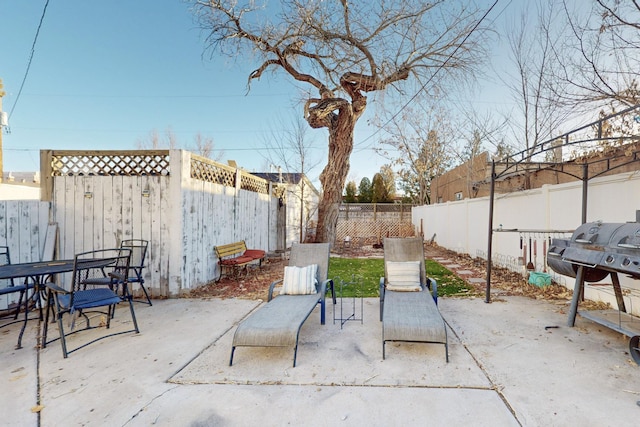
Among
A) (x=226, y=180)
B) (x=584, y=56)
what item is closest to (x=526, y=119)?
(x=584, y=56)

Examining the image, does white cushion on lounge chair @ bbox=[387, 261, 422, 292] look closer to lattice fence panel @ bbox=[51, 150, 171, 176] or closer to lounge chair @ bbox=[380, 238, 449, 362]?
lounge chair @ bbox=[380, 238, 449, 362]

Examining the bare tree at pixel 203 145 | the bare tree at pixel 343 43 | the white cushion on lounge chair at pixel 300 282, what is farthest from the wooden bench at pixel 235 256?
the bare tree at pixel 203 145

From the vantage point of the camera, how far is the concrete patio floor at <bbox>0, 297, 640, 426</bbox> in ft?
7.04

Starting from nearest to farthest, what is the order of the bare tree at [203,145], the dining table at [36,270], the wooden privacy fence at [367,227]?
1. the dining table at [36,270]
2. the wooden privacy fence at [367,227]
3. the bare tree at [203,145]

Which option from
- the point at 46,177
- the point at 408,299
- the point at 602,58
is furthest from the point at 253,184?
the point at 602,58

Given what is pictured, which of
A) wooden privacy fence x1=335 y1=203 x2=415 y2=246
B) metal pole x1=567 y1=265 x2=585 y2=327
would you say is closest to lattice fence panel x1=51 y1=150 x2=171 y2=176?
metal pole x1=567 y1=265 x2=585 y2=327

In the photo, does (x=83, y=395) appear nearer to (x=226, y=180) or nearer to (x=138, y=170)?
(x=138, y=170)

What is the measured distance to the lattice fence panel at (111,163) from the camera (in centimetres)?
521

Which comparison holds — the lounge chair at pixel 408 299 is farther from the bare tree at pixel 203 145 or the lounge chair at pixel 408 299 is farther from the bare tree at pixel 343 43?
the bare tree at pixel 203 145

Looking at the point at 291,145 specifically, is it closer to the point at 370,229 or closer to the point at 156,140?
the point at 370,229

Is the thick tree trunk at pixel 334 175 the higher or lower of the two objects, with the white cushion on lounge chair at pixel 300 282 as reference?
higher

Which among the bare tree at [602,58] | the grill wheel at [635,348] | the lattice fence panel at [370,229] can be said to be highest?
the bare tree at [602,58]

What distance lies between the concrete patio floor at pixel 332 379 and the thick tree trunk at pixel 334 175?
5450mm

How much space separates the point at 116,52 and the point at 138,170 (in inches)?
289
